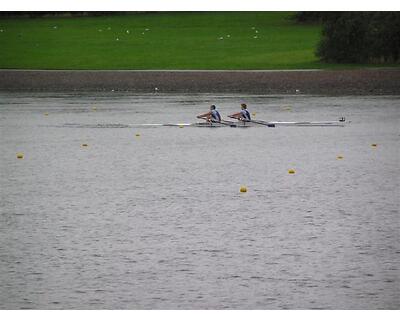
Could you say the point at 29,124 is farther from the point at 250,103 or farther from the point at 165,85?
the point at 165,85

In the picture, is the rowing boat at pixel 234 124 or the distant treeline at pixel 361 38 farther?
the distant treeline at pixel 361 38

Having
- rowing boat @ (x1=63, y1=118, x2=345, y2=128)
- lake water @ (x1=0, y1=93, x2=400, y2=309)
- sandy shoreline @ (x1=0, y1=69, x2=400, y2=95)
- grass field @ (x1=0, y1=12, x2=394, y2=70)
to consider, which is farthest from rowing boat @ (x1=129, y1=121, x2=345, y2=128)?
grass field @ (x1=0, y1=12, x2=394, y2=70)

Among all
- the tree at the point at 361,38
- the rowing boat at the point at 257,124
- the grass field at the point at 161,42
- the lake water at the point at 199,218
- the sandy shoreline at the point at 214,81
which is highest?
the grass field at the point at 161,42

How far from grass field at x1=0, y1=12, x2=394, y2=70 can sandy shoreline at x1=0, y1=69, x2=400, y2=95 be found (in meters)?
3.61

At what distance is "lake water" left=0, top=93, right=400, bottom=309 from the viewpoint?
15.1 meters

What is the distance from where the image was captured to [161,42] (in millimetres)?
85125

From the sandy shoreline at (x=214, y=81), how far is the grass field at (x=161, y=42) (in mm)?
3606

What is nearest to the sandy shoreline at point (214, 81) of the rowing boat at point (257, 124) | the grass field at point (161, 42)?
the grass field at point (161, 42)

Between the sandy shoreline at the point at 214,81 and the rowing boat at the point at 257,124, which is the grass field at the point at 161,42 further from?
the rowing boat at the point at 257,124

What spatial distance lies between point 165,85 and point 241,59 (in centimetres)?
1115

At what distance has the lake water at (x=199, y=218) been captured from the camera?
1506 cm

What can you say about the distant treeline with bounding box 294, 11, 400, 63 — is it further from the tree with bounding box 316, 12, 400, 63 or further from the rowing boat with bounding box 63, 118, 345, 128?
the rowing boat with bounding box 63, 118, 345, 128

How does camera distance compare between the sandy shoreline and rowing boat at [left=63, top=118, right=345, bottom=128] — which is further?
the sandy shoreline

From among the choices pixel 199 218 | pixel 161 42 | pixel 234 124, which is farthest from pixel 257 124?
pixel 161 42
